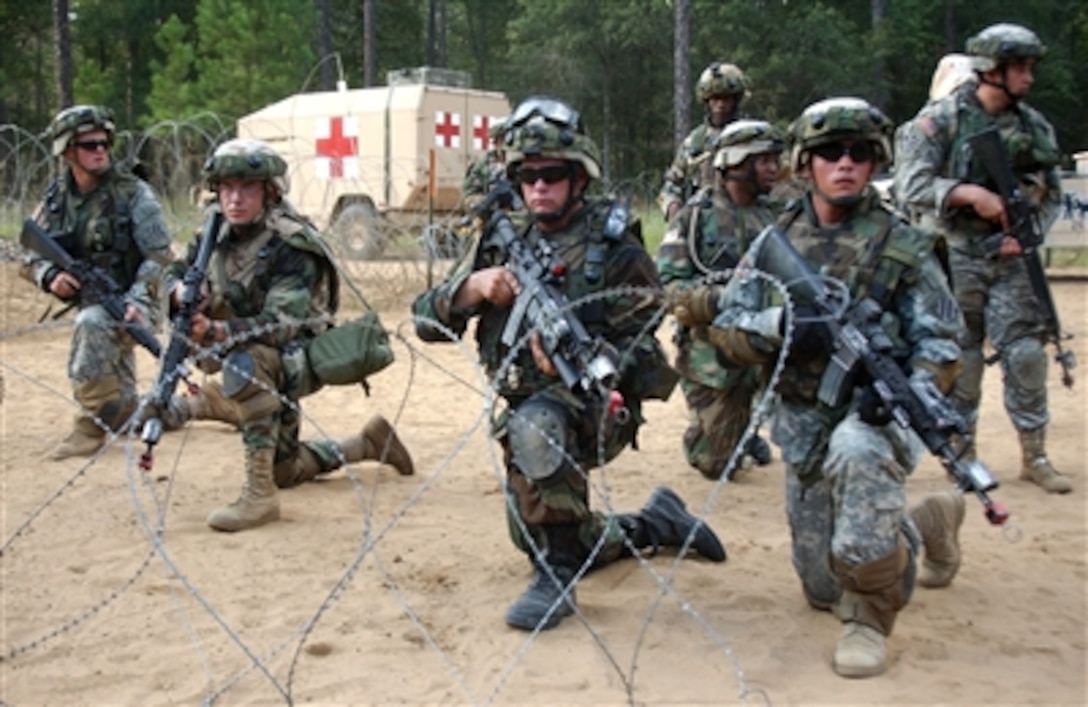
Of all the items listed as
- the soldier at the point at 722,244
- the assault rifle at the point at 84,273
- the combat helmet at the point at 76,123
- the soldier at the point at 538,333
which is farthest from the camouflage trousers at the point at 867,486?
the combat helmet at the point at 76,123

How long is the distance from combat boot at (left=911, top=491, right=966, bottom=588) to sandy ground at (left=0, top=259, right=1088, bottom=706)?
8 centimetres

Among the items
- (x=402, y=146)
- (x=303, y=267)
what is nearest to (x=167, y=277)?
(x=303, y=267)

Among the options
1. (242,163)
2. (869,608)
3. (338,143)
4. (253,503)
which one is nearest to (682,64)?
(338,143)

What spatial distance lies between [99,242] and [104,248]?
0.04m

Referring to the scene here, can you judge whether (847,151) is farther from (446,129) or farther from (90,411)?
(446,129)

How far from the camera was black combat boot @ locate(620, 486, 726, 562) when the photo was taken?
4.23 m

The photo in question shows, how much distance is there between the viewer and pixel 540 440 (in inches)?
140

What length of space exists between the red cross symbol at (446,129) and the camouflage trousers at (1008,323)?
11491 mm

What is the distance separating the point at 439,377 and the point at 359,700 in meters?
5.52

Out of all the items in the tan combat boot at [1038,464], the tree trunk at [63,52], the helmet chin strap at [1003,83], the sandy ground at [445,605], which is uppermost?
the tree trunk at [63,52]

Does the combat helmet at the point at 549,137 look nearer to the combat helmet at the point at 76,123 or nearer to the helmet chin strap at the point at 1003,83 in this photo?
the helmet chin strap at the point at 1003,83

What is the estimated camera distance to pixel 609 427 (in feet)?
12.2

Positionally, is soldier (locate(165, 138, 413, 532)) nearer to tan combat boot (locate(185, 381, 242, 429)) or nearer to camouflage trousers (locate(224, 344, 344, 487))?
camouflage trousers (locate(224, 344, 344, 487))

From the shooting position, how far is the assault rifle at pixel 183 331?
4.06m
